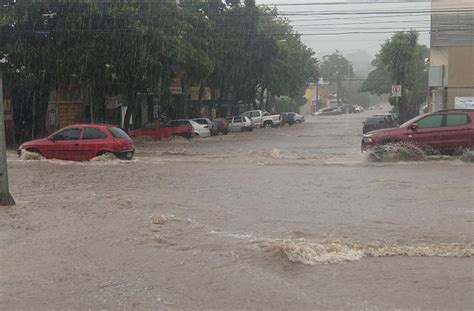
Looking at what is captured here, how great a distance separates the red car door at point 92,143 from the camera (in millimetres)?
18812

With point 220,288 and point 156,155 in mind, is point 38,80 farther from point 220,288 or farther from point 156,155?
point 220,288

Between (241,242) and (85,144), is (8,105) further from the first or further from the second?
(241,242)

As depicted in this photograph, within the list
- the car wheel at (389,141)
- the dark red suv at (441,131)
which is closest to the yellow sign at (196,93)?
the car wheel at (389,141)

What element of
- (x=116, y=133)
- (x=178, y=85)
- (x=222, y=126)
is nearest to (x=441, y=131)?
(x=116, y=133)

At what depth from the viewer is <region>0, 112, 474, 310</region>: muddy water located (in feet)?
19.2

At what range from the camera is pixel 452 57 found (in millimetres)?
31031

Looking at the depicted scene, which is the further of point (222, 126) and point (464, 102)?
point (222, 126)

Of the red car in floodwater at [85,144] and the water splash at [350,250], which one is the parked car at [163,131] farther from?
the water splash at [350,250]

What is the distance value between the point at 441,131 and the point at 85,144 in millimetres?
10799

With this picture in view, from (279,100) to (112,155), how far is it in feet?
227

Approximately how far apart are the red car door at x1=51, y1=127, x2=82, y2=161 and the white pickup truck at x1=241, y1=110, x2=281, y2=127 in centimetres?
3024

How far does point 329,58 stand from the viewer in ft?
473

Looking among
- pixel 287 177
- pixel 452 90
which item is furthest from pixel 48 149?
pixel 452 90

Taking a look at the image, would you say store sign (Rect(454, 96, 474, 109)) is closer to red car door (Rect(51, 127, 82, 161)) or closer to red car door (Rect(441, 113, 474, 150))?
red car door (Rect(441, 113, 474, 150))
